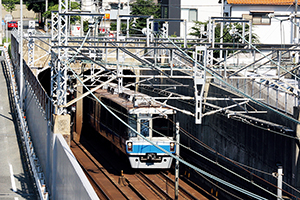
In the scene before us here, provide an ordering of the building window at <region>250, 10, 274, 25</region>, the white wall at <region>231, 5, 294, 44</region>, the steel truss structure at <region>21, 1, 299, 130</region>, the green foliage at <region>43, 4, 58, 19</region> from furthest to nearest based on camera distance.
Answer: the green foliage at <region>43, 4, 58, 19</region> → the white wall at <region>231, 5, 294, 44</region> → the building window at <region>250, 10, 274, 25</region> → the steel truss structure at <region>21, 1, 299, 130</region>

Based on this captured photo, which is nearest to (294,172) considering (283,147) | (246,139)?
(283,147)

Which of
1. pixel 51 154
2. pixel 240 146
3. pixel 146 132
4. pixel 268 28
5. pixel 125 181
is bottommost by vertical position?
pixel 125 181

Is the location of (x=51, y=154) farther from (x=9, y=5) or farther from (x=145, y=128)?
(x=9, y=5)

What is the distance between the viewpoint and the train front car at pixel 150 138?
18359 mm

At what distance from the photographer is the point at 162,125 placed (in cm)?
1883

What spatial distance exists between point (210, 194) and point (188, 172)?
3.60 meters

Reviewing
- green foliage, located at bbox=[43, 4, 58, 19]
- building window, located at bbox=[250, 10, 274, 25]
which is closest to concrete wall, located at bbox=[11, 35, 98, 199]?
building window, located at bbox=[250, 10, 274, 25]

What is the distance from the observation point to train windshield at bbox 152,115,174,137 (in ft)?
61.4

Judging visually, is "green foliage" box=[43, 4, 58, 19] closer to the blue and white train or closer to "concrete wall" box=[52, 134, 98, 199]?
the blue and white train

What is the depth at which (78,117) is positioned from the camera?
2986cm

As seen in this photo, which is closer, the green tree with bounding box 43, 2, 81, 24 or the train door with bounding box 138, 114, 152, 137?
the train door with bounding box 138, 114, 152, 137

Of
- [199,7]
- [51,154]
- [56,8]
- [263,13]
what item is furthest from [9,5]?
[51,154]

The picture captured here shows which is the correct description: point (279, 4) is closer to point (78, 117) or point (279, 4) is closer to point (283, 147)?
point (78, 117)

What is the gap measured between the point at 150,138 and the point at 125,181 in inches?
76.6
